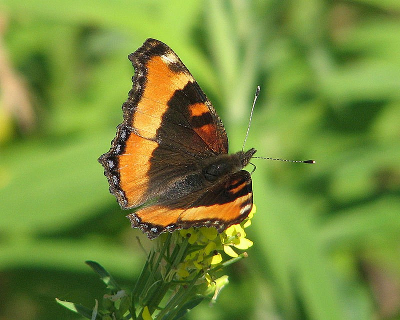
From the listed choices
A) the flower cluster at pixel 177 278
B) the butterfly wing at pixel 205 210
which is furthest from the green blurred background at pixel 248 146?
the flower cluster at pixel 177 278

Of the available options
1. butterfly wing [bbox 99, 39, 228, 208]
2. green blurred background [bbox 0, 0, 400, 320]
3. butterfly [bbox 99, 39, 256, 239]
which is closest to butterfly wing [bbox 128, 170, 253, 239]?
butterfly [bbox 99, 39, 256, 239]

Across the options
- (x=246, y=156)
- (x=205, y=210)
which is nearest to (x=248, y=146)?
(x=246, y=156)

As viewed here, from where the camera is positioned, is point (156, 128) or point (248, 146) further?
point (248, 146)

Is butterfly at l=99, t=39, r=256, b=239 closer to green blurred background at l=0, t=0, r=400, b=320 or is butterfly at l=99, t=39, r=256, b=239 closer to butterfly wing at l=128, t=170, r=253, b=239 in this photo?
butterfly wing at l=128, t=170, r=253, b=239

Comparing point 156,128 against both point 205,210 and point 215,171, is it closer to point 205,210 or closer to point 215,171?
point 215,171

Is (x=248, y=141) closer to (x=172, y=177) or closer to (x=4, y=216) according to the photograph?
(x=172, y=177)

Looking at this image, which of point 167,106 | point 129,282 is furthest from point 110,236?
point 167,106
